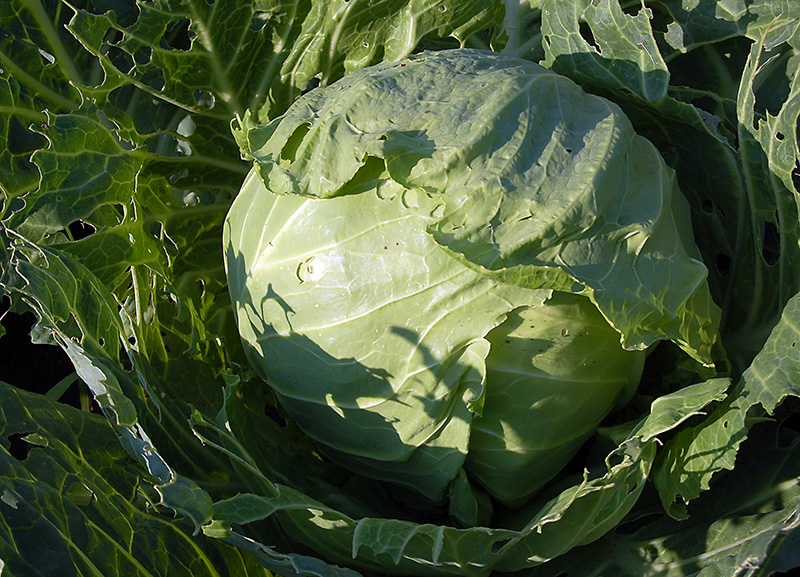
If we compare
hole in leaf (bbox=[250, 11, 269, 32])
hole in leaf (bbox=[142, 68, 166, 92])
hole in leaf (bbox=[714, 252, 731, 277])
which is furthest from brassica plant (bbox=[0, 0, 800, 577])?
hole in leaf (bbox=[714, 252, 731, 277])

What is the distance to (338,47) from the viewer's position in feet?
8.05

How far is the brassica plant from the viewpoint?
1.73 m

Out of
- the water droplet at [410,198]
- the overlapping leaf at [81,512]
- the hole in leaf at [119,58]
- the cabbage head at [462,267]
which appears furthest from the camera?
the hole in leaf at [119,58]

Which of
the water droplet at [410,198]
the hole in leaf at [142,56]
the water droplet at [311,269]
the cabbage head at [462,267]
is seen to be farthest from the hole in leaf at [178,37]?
the water droplet at [410,198]

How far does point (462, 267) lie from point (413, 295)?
0.46 ft

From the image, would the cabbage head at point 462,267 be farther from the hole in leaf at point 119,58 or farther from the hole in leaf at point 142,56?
the hole in leaf at point 119,58

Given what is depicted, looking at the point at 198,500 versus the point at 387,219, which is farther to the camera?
the point at 387,219

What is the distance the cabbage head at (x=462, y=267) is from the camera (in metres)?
1.70

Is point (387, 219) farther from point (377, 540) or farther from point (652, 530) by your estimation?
point (652, 530)

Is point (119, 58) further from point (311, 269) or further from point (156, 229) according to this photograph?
point (311, 269)

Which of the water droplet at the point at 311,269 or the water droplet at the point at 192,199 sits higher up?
the water droplet at the point at 311,269

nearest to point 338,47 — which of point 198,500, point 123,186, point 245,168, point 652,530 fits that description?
point 245,168

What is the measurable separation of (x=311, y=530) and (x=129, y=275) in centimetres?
117

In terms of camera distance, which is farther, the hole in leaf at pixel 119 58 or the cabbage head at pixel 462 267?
the hole in leaf at pixel 119 58
